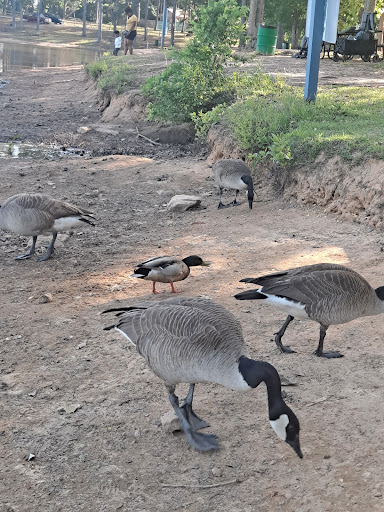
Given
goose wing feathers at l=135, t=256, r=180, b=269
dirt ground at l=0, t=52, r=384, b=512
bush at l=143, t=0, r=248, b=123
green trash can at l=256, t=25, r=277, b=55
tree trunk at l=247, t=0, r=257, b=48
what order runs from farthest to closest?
tree trunk at l=247, t=0, r=257, b=48 → green trash can at l=256, t=25, r=277, b=55 → bush at l=143, t=0, r=248, b=123 → goose wing feathers at l=135, t=256, r=180, b=269 → dirt ground at l=0, t=52, r=384, b=512

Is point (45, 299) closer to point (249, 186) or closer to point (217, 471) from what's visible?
point (217, 471)

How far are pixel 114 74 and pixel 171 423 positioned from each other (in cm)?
1824

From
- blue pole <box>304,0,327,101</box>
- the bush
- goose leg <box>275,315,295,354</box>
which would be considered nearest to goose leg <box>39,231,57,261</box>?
goose leg <box>275,315,295,354</box>

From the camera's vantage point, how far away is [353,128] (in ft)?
31.7

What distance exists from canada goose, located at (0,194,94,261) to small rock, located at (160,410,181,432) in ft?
12.1

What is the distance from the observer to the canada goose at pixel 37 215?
742cm

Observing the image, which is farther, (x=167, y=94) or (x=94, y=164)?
(x=167, y=94)

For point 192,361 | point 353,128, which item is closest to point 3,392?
point 192,361

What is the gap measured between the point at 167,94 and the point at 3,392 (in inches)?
417

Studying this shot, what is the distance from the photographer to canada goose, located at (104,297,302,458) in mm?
3463

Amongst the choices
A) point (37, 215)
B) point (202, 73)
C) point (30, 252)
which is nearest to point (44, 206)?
point (37, 215)

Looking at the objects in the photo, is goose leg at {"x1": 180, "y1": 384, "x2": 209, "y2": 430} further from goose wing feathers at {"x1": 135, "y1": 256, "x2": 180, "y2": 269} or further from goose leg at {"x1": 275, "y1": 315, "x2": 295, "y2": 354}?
goose wing feathers at {"x1": 135, "y1": 256, "x2": 180, "y2": 269}

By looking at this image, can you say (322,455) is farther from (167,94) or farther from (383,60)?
(383,60)

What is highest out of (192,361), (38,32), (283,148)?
(38,32)
